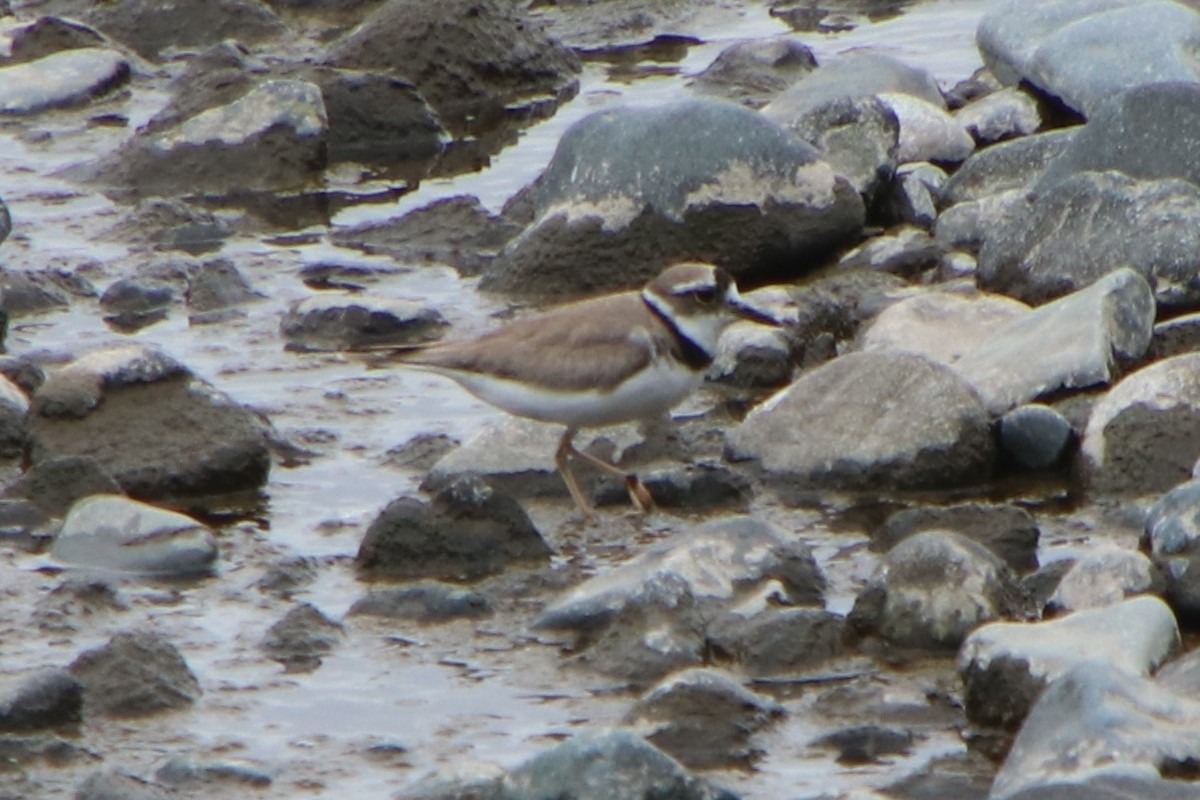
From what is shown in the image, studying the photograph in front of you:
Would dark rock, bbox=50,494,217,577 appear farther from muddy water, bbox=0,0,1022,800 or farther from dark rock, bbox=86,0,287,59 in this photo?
dark rock, bbox=86,0,287,59

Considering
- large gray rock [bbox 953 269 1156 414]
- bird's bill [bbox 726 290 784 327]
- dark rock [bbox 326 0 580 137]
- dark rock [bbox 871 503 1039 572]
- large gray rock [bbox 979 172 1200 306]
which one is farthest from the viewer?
dark rock [bbox 326 0 580 137]

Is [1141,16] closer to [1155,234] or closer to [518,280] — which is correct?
[1155,234]

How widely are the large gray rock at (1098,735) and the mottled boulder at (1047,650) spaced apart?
0.31 m

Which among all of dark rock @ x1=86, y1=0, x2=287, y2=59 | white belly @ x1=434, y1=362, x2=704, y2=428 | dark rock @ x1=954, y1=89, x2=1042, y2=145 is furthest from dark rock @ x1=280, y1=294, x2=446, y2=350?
dark rock @ x1=86, y1=0, x2=287, y2=59

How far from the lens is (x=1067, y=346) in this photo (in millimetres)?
8555

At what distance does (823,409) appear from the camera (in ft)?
27.3

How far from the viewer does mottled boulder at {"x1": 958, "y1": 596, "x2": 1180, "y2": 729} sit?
598 centimetres

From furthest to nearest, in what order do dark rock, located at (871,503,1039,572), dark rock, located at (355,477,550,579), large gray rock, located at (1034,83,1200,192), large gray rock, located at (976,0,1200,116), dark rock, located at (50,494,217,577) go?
large gray rock, located at (976,0,1200,116) → large gray rock, located at (1034,83,1200,192) → dark rock, located at (50,494,217,577) → dark rock, located at (355,477,550,579) → dark rock, located at (871,503,1039,572)

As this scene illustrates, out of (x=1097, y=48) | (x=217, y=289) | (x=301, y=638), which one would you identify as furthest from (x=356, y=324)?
(x=1097, y=48)

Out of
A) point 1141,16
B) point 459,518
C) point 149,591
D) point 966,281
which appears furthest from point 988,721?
point 1141,16

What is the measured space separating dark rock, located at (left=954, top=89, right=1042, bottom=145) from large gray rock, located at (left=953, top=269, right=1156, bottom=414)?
336 cm

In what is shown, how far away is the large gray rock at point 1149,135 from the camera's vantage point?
392 inches

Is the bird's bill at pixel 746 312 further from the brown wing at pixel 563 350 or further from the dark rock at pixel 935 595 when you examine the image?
the dark rock at pixel 935 595

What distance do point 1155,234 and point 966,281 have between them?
1.01 meters
